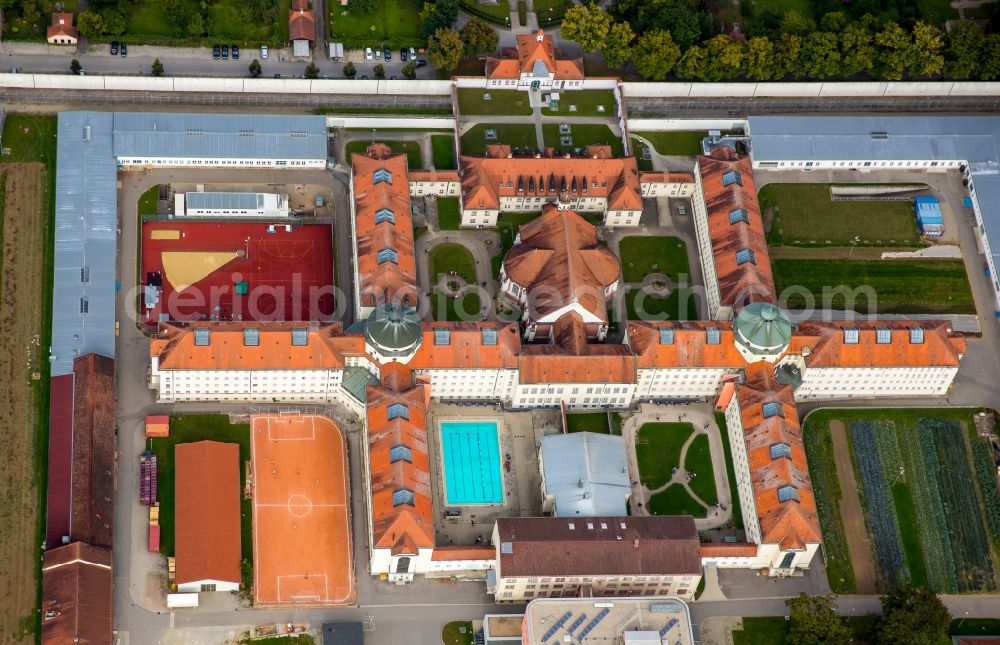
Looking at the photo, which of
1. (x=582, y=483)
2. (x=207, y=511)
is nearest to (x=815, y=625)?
(x=582, y=483)

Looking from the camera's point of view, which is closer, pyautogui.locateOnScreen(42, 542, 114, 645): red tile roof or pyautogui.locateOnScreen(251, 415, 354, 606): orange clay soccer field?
pyautogui.locateOnScreen(42, 542, 114, 645): red tile roof

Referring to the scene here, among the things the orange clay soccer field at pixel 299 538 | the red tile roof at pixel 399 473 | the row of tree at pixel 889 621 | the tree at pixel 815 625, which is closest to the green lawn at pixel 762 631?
the row of tree at pixel 889 621

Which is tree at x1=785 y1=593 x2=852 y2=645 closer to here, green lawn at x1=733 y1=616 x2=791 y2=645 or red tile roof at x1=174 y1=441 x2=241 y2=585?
green lawn at x1=733 y1=616 x2=791 y2=645

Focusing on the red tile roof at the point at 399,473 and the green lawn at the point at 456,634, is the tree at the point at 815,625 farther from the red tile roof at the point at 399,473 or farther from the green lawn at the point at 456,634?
the red tile roof at the point at 399,473

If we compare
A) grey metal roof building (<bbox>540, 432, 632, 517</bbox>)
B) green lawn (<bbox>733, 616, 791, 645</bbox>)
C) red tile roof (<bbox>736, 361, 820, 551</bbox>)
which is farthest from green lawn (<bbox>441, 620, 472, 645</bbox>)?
red tile roof (<bbox>736, 361, 820, 551</bbox>)

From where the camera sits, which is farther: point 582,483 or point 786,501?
point 582,483

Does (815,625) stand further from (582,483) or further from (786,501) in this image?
(582,483)

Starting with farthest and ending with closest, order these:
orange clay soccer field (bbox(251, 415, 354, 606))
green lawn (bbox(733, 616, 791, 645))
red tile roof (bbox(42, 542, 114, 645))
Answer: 1. green lawn (bbox(733, 616, 791, 645))
2. orange clay soccer field (bbox(251, 415, 354, 606))
3. red tile roof (bbox(42, 542, 114, 645))
